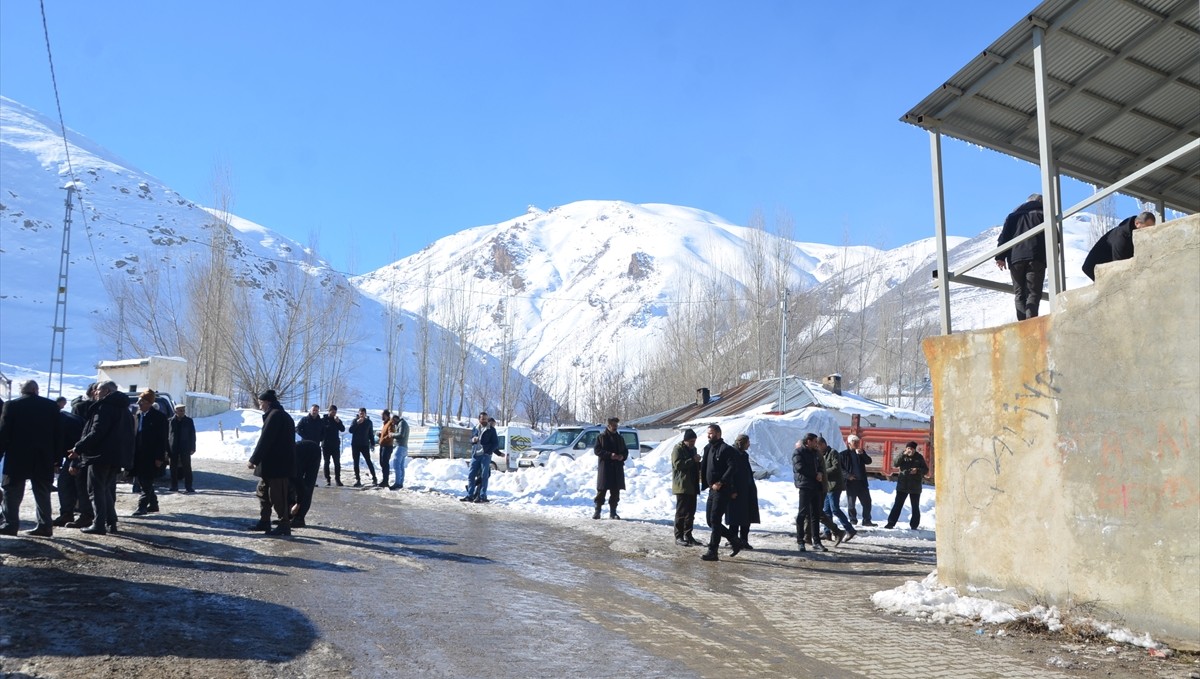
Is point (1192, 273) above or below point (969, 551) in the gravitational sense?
above

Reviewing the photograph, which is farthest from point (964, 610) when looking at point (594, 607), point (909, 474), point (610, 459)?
point (610, 459)

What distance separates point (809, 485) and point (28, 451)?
1021 cm

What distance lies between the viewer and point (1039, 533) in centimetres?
818

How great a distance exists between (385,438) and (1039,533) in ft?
54.2

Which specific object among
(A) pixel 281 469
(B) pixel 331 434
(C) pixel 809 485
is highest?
(B) pixel 331 434

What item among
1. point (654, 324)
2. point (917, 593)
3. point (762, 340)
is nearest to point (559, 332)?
point (654, 324)

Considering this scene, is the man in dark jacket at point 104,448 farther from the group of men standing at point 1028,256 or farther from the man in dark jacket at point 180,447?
the group of men standing at point 1028,256

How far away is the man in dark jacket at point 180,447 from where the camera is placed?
16.9 m

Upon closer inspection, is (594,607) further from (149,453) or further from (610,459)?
(610,459)

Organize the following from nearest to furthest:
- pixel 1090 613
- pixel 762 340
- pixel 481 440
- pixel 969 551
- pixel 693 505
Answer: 1. pixel 1090 613
2. pixel 969 551
3. pixel 693 505
4. pixel 481 440
5. pixel 762 340

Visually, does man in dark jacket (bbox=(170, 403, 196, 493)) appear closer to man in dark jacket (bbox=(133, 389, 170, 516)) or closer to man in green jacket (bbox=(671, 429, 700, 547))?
man in dark jacket (bbox=(133, 389, 170, 516))

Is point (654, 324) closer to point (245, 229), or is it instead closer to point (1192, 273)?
point (245, 229)

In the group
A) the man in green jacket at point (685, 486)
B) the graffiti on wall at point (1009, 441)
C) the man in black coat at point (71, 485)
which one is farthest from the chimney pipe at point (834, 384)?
the man in black coat at point (71, 485)

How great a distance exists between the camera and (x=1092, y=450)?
7750 millimetres
